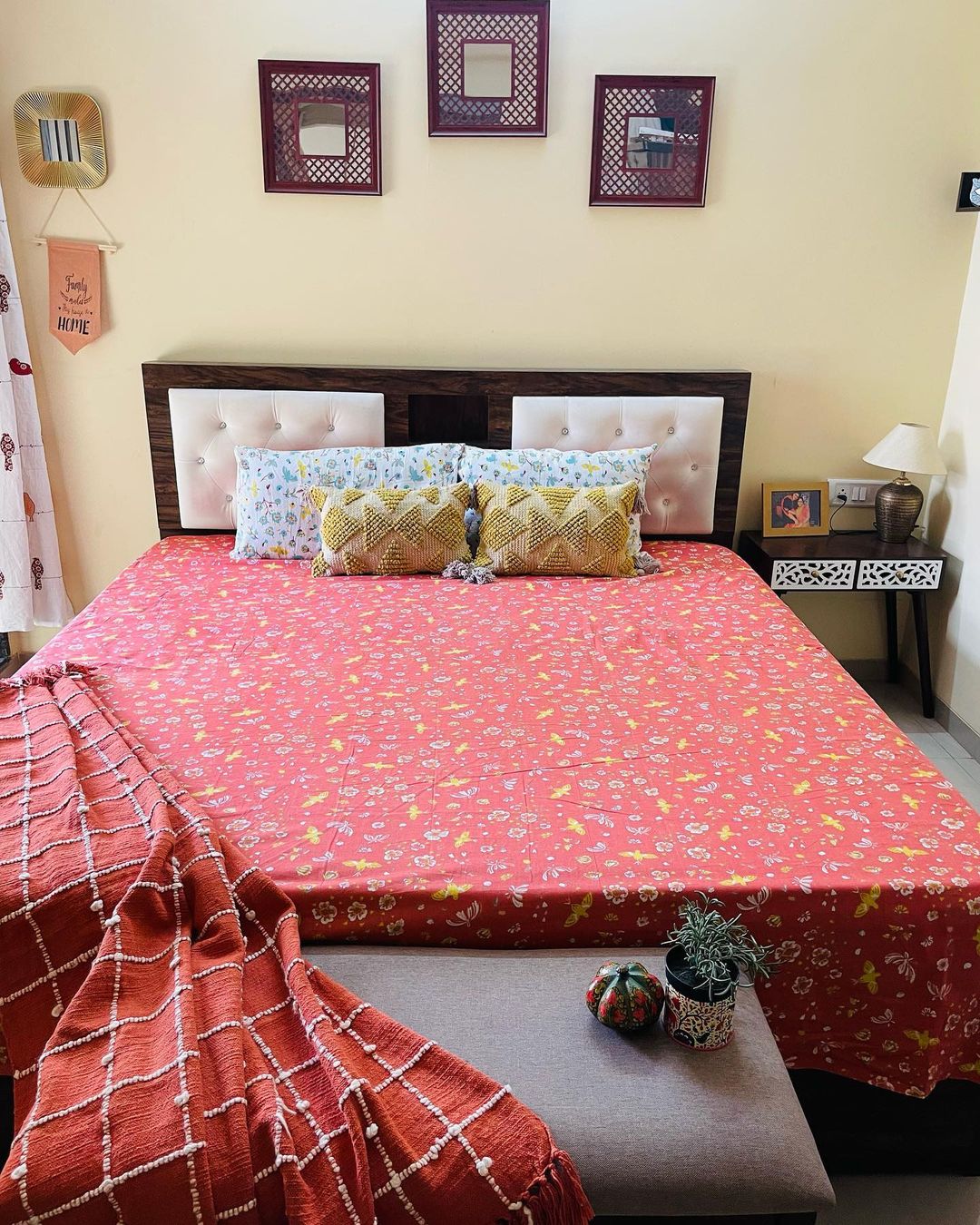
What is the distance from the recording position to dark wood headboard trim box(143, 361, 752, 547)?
3182mm

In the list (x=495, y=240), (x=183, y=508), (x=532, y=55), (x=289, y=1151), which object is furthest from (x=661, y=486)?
(x=289, y=1151)

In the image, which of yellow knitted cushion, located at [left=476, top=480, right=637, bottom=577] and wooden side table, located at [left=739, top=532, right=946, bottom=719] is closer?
yellow knitted cushion, located at [left=476, top=480, right=637, bottom=577]

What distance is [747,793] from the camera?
1.82 m

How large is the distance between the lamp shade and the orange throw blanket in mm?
2457

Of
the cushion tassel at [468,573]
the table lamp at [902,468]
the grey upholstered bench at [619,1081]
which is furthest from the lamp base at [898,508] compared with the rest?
the grey upholstered bench at [619,1081]

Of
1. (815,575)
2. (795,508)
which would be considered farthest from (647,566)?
(795,508)

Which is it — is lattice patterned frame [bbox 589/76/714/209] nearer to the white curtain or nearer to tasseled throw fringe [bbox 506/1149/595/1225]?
the white curtain

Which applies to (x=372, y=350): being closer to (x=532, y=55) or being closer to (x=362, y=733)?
(x=532, y=55)

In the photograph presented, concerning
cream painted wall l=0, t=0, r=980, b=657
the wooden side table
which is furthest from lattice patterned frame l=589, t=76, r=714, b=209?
the wooden side table

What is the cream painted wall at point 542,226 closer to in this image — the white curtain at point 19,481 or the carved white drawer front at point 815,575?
the white curtain at point 19,481

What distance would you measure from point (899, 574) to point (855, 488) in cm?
37

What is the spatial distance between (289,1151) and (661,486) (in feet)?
8.19

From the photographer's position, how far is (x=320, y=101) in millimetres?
3004

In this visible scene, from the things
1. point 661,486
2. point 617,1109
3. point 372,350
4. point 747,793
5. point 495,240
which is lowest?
point 617,1109
